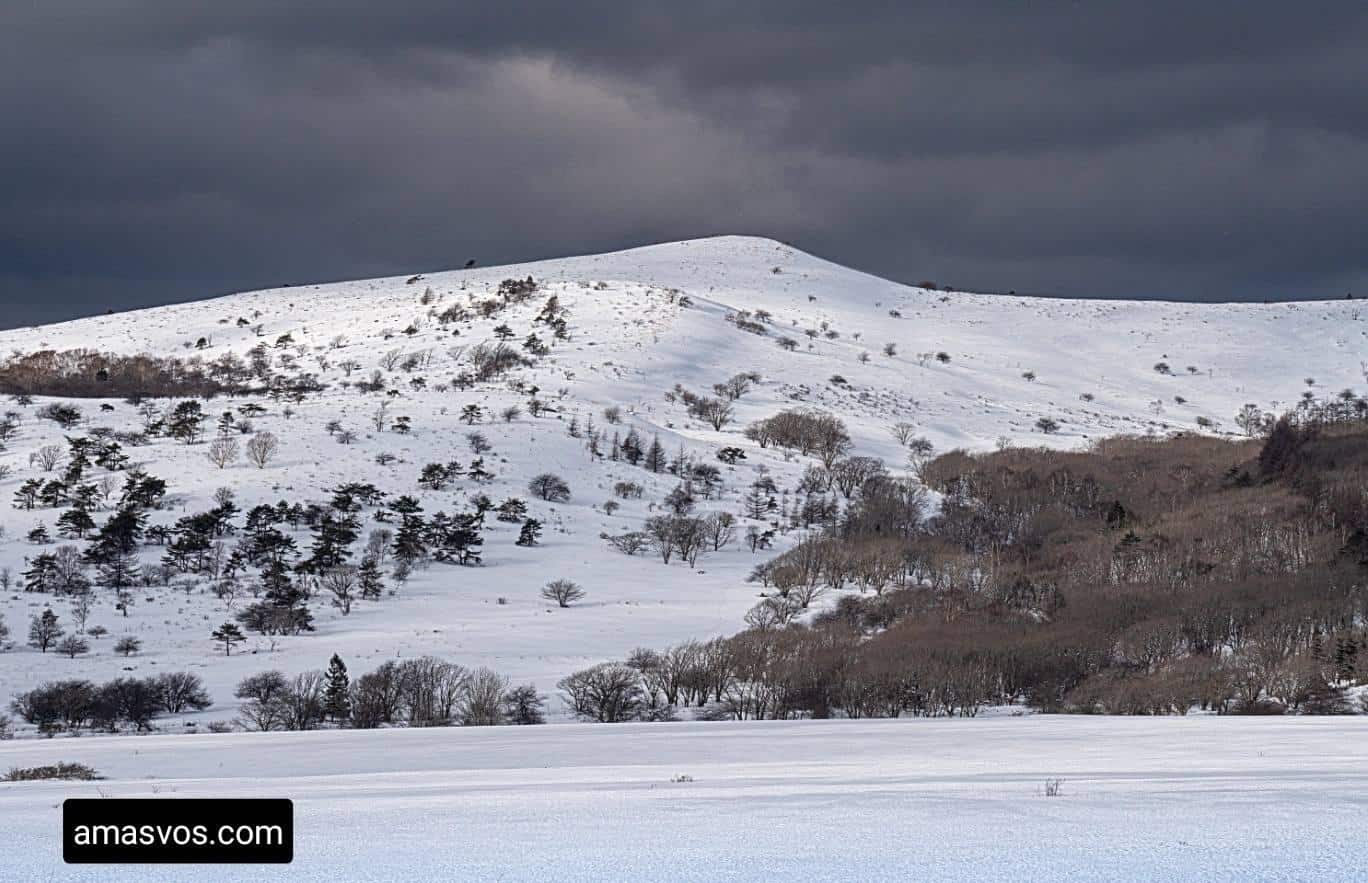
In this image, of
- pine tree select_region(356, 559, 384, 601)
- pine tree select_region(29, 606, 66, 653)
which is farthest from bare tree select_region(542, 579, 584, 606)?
pine tree select_region(29, 606, 66, 653)

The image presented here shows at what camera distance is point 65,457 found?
205ft

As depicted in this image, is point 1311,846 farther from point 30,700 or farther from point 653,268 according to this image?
point 653,268

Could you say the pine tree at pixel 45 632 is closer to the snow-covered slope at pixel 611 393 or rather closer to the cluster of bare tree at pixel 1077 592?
the snow-covered slope at pixel 611 393

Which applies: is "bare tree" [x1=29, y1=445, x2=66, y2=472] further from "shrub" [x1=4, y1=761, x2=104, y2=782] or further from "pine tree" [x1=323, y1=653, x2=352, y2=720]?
"shrub" [x1=4, y1=761, x2=104, y2=782]

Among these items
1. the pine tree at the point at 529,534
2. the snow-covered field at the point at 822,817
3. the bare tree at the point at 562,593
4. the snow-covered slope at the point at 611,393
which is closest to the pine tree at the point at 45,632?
the snow-covered slope at the point at 611,393

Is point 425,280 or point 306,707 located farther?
point 425,280

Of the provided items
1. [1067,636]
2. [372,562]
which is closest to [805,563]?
[1067,636]

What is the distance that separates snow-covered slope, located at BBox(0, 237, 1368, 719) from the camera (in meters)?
44.3

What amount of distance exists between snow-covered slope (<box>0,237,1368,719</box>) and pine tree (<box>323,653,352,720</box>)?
3.25 m

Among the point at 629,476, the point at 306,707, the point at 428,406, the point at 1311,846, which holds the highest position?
the point at 428,406

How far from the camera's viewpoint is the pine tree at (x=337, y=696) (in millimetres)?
33594

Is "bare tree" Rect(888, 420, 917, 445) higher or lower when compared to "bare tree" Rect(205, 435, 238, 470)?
higher

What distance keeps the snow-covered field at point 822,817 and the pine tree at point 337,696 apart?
624 inches

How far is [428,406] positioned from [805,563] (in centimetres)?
3379
